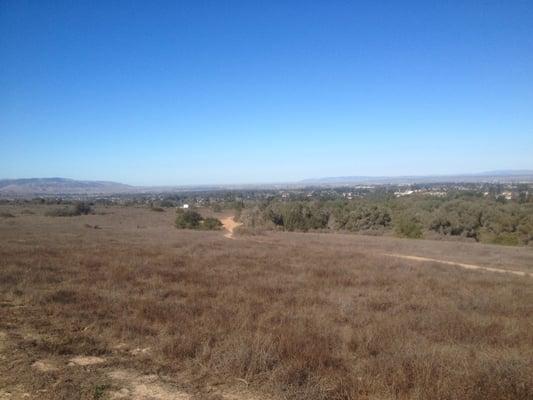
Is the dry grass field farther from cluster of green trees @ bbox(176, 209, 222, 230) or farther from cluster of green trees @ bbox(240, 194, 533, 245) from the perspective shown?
cluster of green trees @ bbox(176, 209, 222, 230)

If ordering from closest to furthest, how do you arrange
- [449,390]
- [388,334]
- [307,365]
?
[449,390] < [307,365] < [388,334]

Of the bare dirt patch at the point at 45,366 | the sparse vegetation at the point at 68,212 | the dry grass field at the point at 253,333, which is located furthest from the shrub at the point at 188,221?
the bare dirt patch at the point at 45,366

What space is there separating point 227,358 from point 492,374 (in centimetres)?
402

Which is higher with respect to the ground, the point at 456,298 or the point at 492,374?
the point at 492,374

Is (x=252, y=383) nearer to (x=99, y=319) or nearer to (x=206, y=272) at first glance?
(x=99, y=319)

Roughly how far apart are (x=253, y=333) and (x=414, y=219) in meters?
50.6

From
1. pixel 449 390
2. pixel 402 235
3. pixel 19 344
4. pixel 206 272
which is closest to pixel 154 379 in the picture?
pixel 19 344

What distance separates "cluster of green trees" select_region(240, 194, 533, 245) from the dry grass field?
3341cm

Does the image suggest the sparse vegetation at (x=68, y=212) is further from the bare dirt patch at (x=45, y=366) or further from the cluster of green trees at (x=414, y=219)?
the bare dirt patch at (x=45, y=366)

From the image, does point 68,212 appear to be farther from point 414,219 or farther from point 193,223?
point 414,219

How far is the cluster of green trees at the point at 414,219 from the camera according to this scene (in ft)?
157

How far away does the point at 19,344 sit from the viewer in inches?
284

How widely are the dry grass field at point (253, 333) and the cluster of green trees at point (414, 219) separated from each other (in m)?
33.4

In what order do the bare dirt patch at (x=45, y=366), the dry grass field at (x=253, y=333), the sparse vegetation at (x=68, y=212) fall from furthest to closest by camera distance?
the sparse vegetation at (x=68, y=212), the bare dirt patch at (x=45, y=366), the dry grass field at (x=253, y=333)
